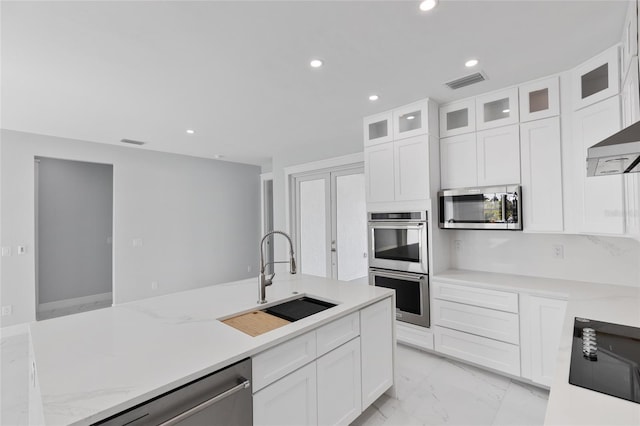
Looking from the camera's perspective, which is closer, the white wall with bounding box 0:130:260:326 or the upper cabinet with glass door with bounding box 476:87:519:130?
the upper cabinet with glass door with bounding box 476:87:519:130

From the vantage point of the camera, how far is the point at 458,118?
3.06 meters

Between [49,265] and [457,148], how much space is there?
6.39 m

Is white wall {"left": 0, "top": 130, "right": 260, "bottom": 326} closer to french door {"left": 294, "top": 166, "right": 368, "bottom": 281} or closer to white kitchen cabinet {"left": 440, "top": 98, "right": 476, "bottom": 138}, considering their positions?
french door {"left": 294, "top": 166, "right": 368, "bottom": 281}

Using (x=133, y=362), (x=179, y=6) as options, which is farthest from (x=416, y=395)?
(x=179, y=6)

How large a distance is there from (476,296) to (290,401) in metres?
1.96

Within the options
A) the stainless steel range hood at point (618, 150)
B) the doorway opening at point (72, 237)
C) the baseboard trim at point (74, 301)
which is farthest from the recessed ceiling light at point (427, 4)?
the baseboard trim at point (74, 301)

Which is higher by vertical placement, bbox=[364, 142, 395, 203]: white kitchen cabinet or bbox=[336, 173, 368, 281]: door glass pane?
bbox=[364, 142, 395, 203]: white kitchen cabinet

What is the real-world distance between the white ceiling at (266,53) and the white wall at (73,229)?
6.23 feet

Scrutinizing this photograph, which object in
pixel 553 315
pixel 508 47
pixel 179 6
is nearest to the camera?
pixel 179 6

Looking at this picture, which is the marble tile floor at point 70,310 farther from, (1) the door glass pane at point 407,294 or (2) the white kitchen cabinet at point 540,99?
(2) the white kitchen cabinet at point 540,99

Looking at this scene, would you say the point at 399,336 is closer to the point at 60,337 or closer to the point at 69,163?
the point at 60,337

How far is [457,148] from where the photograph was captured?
3.02 meters

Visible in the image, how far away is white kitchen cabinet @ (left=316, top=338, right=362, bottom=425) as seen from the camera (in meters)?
1.69

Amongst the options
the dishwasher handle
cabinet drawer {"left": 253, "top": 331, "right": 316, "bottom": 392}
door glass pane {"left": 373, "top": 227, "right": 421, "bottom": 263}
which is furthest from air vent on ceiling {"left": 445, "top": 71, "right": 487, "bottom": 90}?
the dishwasher handle
